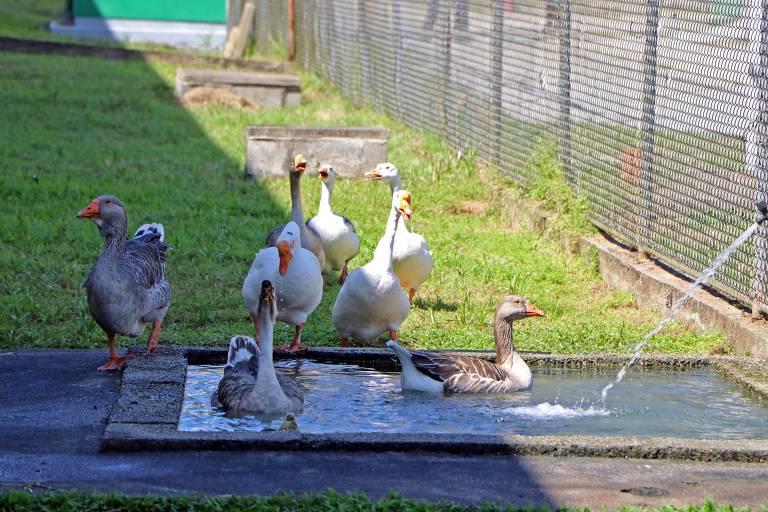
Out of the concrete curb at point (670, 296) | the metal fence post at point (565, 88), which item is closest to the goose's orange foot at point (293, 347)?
the concrete curb at point (670, 296)

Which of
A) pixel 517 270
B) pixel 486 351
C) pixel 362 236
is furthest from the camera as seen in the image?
pixel 362 236

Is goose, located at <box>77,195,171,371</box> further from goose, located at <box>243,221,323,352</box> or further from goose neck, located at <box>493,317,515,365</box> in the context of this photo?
goose neck, located at <box>493,317,515,365</box>

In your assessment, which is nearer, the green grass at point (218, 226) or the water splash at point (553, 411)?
the water splash at point (553, 411)

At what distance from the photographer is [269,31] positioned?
2455cm

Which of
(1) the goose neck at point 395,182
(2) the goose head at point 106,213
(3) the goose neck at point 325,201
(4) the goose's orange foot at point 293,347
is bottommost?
(4) the goose's orange foot at point 293,347

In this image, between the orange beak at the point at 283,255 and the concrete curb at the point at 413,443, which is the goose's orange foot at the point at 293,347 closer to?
the orange beak at the point at 283,255

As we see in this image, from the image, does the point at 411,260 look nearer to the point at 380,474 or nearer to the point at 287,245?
the point at 287,245

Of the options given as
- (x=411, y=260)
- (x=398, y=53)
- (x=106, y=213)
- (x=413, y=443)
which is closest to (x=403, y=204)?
(x=411, y=260)

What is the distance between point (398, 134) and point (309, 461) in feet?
34.2

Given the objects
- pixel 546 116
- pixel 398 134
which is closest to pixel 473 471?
pixel 546 116

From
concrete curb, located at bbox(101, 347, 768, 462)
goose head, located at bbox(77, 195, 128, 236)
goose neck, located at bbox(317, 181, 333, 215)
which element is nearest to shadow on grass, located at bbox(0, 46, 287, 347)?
goose neck, located at bbox(317, 181, 333, 215)

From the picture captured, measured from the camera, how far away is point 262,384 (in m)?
6.05

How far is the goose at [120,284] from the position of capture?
22.2ft

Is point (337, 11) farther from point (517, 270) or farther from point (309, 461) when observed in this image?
point (309, 461)
